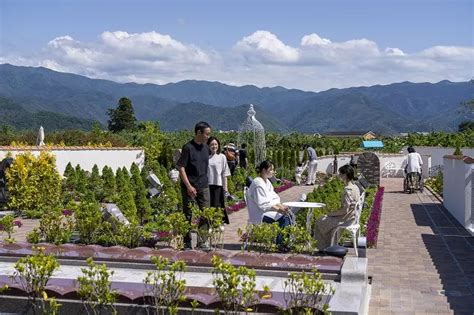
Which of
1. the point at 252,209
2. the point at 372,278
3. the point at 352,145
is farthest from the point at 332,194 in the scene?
the point at 352,145

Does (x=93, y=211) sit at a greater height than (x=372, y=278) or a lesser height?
greater

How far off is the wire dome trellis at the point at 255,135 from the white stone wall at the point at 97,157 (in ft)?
16.6

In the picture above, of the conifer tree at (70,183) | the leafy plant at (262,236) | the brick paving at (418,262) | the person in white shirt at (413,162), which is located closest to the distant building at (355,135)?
the person in white shirt at (413,162)

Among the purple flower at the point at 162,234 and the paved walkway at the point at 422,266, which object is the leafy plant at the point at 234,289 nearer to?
the paved walkway at the point at 422,266

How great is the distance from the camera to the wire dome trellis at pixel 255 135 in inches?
1015

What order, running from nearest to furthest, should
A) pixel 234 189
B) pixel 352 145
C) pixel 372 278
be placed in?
pixel 372 278 < pixel 234 189 < pixel 352 145

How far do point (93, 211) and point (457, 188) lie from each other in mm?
7348

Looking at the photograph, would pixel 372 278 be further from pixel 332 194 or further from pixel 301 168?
pixel 301 168

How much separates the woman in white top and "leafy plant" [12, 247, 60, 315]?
3.61 meters

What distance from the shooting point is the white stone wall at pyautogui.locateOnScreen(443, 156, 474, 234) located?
10836mm

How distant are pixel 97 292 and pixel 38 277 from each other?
22.5 inches

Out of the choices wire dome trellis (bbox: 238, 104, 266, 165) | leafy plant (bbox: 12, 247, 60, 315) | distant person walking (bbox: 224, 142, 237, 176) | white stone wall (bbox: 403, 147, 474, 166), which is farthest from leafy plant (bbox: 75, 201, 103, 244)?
white stone wall (bbox: 403, 147, 474, 166)

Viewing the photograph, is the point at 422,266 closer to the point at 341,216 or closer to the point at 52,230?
the point at 341,216

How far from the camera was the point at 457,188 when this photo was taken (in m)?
12.4
